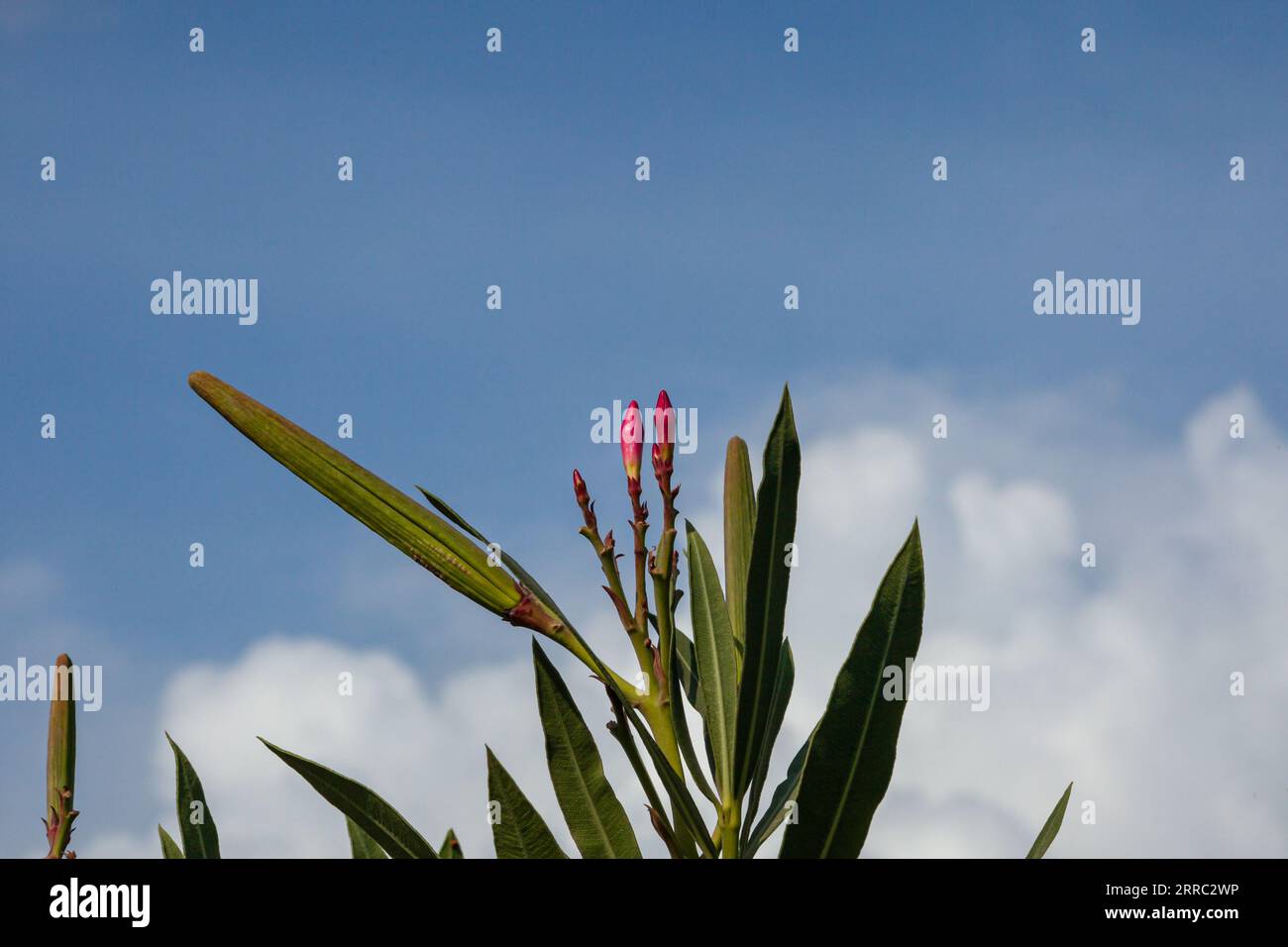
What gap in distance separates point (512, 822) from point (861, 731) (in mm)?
460

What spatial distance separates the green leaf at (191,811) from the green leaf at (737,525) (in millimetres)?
926

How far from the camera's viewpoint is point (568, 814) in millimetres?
1489

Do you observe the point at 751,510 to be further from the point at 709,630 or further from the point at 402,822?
the point at 402,822

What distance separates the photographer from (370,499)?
1.26m

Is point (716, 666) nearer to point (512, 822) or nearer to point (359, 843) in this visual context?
point (512, 822)

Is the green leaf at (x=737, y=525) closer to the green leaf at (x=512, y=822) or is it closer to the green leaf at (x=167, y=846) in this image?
the green leaf at (x=512, y=822)

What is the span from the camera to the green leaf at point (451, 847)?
1.39 meters

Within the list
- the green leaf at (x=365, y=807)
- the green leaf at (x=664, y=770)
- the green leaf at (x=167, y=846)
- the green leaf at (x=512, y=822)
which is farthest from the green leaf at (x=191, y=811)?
the green leaf at (x=664, y=770)

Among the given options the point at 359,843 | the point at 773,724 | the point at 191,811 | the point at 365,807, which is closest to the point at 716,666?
the point at 773,724

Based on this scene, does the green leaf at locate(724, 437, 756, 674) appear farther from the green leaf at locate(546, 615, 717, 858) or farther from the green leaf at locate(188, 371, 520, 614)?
the green leaf at locate(188, 371, 520, 614)
